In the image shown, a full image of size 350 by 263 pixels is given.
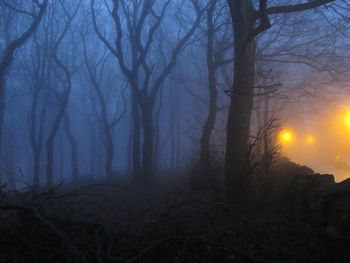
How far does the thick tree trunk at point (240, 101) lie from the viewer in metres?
9.70

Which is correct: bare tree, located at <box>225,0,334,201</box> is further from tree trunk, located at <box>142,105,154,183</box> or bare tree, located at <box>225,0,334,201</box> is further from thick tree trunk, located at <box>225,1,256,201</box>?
tree trunk, located at <box>142,105,154,183</box>

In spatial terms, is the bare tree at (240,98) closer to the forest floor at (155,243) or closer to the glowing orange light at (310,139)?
the forest floor at (155,243)

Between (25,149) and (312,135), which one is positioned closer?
(25,149)

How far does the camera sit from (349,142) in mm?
57781

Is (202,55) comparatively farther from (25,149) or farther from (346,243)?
(25,149)

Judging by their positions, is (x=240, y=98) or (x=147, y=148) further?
(x=147, y=148)

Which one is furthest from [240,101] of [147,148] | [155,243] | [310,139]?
[310,139]

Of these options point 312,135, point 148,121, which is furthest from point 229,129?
point 312,135

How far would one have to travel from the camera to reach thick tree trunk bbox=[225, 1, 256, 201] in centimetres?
970

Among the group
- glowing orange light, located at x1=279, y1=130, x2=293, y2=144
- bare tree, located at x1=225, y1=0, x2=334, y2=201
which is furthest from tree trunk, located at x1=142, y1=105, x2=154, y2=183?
glowing orange light, located at x1=279, y1=130, x2=293, y2=144

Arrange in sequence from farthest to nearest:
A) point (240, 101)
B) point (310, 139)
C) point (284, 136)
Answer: point (310, 139)
point (284, 136)
point (240, 101)

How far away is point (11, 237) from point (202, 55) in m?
28.7

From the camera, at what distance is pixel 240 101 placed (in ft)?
32.3

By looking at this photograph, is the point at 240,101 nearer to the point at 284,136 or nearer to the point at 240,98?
the point at 240,98
